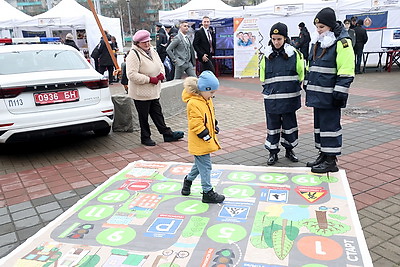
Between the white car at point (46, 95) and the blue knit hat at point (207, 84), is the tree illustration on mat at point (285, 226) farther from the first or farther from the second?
the white car at point (46, 95)

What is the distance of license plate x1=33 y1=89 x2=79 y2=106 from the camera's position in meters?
4.82

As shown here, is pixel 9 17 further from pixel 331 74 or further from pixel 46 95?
pixel 331 74

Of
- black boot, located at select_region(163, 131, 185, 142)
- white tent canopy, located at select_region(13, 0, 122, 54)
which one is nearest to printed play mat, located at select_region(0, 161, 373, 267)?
black boot, located at select_region(163, 131, 185, 142)

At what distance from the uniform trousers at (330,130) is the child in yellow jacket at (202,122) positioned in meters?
1.38

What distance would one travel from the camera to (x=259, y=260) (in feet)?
8.57

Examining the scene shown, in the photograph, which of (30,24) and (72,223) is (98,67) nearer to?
(30,24)

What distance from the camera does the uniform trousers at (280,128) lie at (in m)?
4.60

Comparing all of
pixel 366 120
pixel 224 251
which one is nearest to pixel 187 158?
pixel 224 251

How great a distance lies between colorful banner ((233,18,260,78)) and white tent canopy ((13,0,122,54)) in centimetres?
567

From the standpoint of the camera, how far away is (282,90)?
4402mm

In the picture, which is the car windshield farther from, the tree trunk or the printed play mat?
the tree trunk

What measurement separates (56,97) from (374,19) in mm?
13983

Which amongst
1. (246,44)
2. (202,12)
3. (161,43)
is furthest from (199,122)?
(202,12)

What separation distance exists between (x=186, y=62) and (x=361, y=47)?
8074 millimetres
